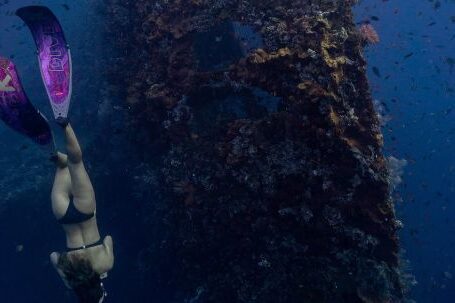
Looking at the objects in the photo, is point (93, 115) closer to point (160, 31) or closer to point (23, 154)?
point (23, 154)

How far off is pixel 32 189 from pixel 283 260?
11.4 m

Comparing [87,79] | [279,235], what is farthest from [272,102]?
[87,79]

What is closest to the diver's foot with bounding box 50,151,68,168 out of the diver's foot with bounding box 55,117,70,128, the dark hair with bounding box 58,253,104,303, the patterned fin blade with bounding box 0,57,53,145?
the patterned fin blade with bounding box 0,57,53,145

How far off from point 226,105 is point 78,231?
141 inches

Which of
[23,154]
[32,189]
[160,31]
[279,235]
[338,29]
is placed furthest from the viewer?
[23,154]

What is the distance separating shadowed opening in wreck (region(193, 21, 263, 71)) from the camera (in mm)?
8742

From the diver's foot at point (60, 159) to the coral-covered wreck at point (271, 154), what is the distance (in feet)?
7.33

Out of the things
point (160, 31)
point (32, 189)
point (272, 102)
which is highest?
point (160, 31)

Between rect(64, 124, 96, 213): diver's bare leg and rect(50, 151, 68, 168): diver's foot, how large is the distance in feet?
0.99

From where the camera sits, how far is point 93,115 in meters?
15.9

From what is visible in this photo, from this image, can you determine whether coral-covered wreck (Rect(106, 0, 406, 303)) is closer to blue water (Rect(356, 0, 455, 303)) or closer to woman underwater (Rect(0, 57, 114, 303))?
woman underwater (Rect(0, 57, 114, 303))

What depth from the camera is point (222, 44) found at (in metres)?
9.17

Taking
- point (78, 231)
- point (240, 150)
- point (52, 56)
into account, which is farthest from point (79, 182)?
point (240, 150)

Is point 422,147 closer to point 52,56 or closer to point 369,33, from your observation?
point 369,33
